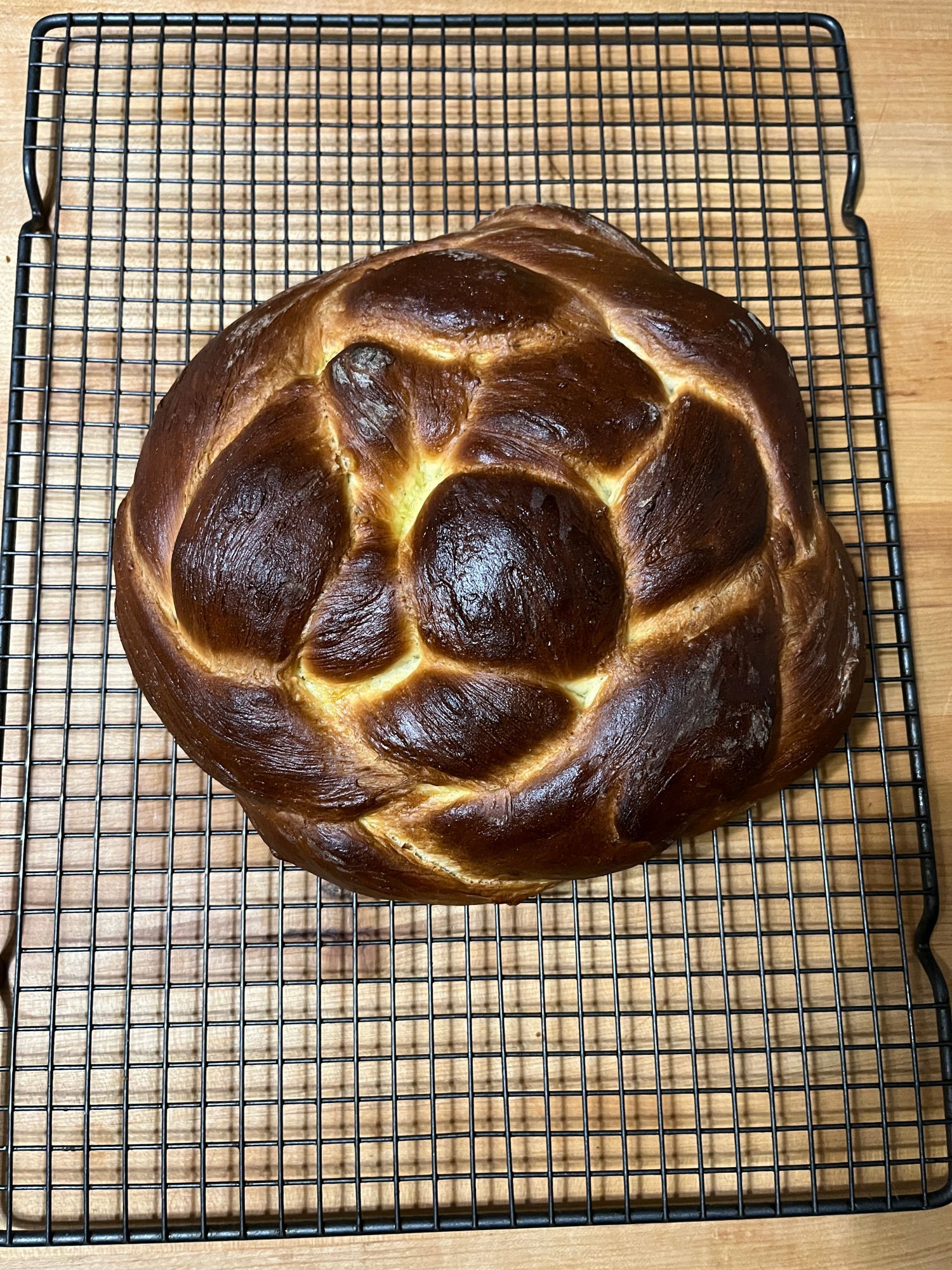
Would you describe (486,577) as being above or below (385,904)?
above

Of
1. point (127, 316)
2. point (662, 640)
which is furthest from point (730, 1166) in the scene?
point (127, 316)

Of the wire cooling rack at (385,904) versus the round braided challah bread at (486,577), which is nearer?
the round braided challah bread at (486,577)

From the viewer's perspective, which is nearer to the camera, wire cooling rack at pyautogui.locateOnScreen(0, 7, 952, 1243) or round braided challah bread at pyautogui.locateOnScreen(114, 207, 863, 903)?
round braided challah bread at pyautogui.locateOnScreen(114, 207, 863, 903)

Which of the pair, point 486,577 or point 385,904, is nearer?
point 486,577
